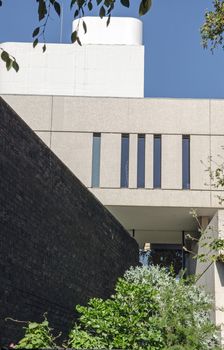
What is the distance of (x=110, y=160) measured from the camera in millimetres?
26203

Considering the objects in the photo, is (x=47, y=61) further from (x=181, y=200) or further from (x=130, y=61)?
(x=181, y=200)

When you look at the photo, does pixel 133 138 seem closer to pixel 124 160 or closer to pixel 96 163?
pixel 124 160

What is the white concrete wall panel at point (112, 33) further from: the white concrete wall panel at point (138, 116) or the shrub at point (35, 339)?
the shrub at point (35, 339)

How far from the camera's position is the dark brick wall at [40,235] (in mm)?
9766

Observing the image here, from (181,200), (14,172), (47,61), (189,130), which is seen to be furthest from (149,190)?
(14,172)

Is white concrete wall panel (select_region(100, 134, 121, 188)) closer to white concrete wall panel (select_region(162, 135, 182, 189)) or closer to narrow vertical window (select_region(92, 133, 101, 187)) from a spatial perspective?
narrow vertical window (select_region(92, 133, 101, 187))

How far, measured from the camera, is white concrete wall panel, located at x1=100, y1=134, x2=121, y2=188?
26.0 m

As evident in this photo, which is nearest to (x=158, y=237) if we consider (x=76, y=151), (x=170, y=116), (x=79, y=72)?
(x=170, y=116)

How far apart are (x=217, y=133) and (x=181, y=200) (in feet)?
10.1

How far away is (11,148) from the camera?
10.1 metres

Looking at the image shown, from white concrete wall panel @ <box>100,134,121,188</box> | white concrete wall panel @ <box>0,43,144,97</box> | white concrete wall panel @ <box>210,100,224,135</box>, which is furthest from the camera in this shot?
white concrete wall panel @ <box>0,43,144,97</box>

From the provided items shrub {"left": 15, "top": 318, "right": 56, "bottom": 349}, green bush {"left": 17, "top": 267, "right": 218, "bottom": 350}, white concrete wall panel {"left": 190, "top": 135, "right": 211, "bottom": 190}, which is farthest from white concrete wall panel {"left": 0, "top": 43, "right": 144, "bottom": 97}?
shrub {"left": 15, "top": 318, "right": 56, "bottom": 349}

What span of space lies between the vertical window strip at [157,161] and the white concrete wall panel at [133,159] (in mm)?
749

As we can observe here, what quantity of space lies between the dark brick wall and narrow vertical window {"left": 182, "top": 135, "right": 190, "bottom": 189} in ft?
34.4
